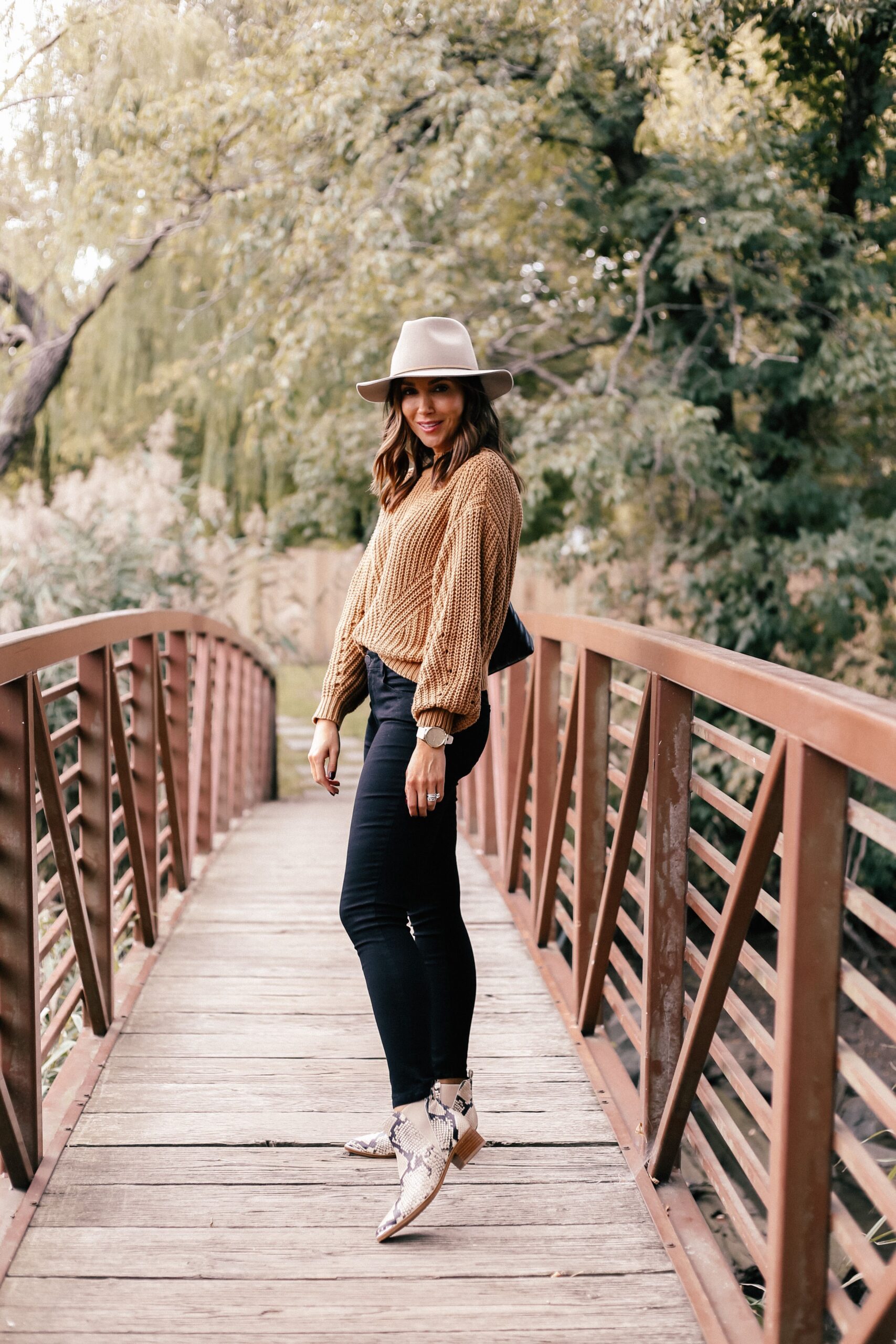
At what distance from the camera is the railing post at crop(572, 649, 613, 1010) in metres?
2.72

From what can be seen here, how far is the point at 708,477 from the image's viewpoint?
7.11m

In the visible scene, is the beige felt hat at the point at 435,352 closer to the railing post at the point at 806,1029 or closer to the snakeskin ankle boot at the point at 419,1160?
the railing post at the point at 806,1029

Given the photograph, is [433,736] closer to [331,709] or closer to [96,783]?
[331,709]

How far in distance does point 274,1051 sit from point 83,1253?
87 cm

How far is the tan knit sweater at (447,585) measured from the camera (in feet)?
6.13

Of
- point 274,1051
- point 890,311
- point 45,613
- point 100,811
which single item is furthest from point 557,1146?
point 890,311

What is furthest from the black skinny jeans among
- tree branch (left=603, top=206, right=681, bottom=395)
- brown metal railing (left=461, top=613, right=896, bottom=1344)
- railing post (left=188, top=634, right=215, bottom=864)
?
tree branch (left=603, top=206, right=681, bottom=395)

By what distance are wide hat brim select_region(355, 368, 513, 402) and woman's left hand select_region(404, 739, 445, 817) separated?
610 mm

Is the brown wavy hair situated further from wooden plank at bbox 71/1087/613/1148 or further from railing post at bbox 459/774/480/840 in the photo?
railing post at bbox 459/774/480/840

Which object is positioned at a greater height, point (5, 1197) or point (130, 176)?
point (130, 176)

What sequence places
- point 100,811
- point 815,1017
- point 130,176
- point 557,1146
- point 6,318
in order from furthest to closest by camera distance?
point 6,318, point 130,176, point 100,811, point 557,1146, point 815,1017

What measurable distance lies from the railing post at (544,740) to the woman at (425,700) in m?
1.42

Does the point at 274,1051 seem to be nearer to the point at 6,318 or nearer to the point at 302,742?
the point at 302,742

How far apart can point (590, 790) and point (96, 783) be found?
111 centimetres
